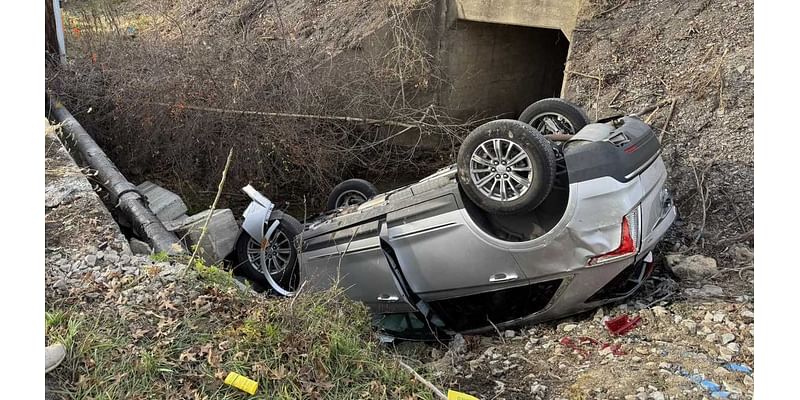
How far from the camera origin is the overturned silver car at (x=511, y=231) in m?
4.25

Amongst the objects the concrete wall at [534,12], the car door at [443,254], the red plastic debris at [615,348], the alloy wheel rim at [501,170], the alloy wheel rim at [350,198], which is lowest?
the red plastic debris at [615,348]

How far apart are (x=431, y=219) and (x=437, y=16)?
6.79 metres

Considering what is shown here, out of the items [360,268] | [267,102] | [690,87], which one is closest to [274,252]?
[360,268]

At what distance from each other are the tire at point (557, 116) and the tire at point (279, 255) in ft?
8.43

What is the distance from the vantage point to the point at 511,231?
4715 millimetres

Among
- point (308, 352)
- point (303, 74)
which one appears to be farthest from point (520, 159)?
point (303, 74)

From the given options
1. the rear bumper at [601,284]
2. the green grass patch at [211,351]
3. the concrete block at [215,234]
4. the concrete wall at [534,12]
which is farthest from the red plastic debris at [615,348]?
the concrete wall at [534,12]

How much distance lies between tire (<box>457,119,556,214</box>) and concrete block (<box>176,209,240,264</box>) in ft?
10.2

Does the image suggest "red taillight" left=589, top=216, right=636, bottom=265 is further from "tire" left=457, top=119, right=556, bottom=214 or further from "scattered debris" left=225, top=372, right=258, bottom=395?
"scattered debris" left=225, top=372, right=258, bottom=395

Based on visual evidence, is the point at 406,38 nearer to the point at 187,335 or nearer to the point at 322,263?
the point at 322,263

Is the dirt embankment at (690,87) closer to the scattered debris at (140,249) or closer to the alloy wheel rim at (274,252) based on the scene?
the alloy wheel rim at (274,252)

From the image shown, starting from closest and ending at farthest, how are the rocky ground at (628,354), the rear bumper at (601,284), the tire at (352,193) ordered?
the rocky ground at (628,354)
the rear bumper at (601,284)
the tire at (352,193)

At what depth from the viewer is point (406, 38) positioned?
34.8 feet

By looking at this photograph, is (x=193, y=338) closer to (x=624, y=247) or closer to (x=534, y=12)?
(x=624, y=247)
